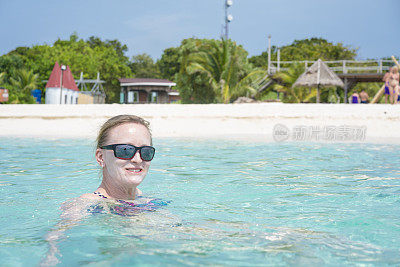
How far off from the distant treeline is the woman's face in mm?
21191

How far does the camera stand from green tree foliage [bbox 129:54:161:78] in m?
58.3

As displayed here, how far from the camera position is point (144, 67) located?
61406 millimetres

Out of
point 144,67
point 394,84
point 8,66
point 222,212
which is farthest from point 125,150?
point 144,67

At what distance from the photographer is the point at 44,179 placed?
5.01 meters

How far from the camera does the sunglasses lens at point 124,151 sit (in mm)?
2592

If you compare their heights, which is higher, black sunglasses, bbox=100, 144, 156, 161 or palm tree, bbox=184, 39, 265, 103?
palm tree, bbox=184, 39, 265, 103

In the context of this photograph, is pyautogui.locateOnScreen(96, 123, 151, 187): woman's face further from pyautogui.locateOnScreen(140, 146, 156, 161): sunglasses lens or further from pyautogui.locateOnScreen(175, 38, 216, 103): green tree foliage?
pyautogui.locateOnScreen(175, 38, 216, 103): green tree foliage

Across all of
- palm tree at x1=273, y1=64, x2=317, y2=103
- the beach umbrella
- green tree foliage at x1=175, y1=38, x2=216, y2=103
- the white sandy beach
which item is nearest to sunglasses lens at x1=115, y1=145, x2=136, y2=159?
the white sandy beach

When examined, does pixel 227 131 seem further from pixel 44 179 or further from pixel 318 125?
pixel 44 179

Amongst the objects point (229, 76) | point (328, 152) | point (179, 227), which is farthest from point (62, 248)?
point (229, 76)

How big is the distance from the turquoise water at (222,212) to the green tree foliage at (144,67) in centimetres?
5174

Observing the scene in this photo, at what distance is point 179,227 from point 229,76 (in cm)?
2150

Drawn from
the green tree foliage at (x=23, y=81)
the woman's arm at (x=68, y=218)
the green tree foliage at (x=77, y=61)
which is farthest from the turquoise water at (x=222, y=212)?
the green tree foliage at (x=77, y=61)

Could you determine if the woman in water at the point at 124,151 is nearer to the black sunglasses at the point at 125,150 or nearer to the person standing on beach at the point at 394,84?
the black sunglasses at the point at 125,150
